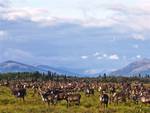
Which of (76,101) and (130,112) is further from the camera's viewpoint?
(76,101)

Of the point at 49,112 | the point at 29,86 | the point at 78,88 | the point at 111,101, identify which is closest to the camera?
the point at 49,112

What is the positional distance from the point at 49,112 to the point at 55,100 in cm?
1191

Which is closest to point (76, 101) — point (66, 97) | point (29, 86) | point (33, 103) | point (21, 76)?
point (66, 97)

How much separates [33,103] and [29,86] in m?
45.7

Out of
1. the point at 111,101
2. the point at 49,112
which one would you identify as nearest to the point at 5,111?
the point at 49,112

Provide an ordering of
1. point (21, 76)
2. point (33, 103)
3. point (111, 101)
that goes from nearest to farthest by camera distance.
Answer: point (33, 103) → point (111, 101) → point (21, 76)

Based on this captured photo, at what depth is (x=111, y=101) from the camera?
59.4 metres

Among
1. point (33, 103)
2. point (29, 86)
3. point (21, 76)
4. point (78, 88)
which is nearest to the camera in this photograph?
point (33, 103)

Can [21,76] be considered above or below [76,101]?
above

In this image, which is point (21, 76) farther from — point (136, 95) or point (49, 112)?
point (49, 112)

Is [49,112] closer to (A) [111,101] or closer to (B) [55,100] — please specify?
(B) [55,100]

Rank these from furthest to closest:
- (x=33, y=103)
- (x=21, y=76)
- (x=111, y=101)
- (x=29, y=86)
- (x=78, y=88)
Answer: (x=21, y=76)
(x=29, y=86)
(x=78, y=88)
(x=111, y=101)
(x=33, y=103)

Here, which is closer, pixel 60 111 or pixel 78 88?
pixel 60 111

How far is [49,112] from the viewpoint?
43844mm
